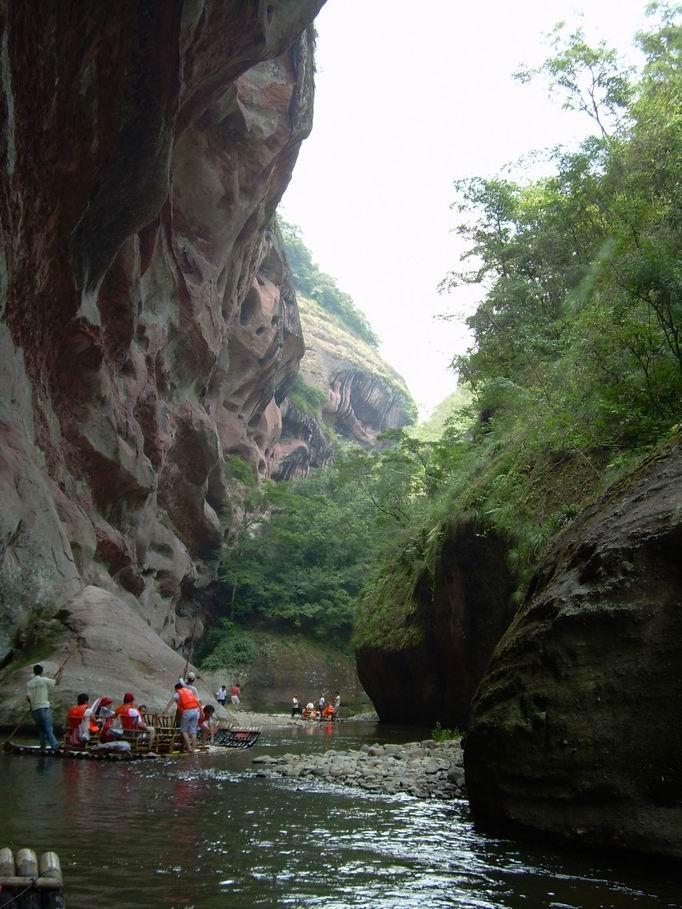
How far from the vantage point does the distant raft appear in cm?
1522

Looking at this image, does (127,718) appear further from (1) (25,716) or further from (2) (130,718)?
(1) (25,716)

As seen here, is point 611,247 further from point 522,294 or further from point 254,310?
point 254,310

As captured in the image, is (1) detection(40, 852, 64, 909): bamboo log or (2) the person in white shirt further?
(2) the person in white shirt

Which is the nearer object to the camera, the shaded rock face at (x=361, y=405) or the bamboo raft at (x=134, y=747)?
the bamboo raft at (x=134, y=747)

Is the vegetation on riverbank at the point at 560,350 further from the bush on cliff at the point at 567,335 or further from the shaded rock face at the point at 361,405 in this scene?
the shaded rock face at the point at 361,405

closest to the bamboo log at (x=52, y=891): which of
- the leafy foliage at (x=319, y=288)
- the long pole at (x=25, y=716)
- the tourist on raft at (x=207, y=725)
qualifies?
the long pole at (x=25, y=716)

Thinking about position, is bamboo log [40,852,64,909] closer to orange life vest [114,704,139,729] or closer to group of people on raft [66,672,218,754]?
group of people on raft [66,672,218,754]

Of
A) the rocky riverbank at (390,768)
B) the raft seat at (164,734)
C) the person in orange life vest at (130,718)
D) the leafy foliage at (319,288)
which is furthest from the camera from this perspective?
the leafy foliage at (319,288)

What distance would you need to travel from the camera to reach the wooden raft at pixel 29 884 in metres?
3.67

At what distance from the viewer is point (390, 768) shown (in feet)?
35.4

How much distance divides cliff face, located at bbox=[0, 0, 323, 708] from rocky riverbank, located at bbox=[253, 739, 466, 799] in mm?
4796

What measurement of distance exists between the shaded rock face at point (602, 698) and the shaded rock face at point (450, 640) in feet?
22.8

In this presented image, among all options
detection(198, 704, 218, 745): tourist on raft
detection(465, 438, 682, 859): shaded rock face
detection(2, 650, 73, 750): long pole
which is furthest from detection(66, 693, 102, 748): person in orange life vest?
detection(465, 438, 682, 859): shaded rock face

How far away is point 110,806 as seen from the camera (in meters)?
7.41
